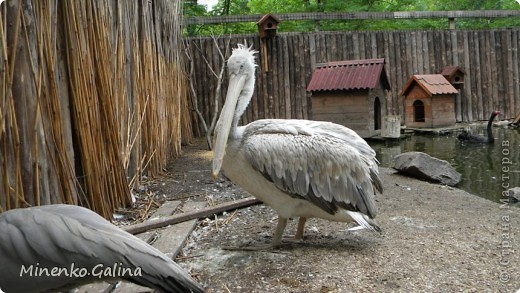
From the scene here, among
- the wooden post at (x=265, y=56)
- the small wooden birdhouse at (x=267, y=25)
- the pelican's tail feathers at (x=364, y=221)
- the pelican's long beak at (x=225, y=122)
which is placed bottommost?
the pelican's tail feathers at (x=364, y=221)

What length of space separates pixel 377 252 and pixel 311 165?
0.71 metres

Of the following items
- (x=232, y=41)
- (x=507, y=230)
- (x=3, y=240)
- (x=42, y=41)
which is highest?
(x=232, y=41)

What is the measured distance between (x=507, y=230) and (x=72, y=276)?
3121 millimetres

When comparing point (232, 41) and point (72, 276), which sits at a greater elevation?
point (232, 41)

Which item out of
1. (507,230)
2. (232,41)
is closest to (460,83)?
(232,41)

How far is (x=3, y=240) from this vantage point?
1659 millimetres

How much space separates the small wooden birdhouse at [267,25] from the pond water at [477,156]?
12.1ft

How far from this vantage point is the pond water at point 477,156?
5527 millimetres

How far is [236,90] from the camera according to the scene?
3.25 meters

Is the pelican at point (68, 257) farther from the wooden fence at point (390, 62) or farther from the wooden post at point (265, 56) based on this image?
the wooden post at point (265, 56)

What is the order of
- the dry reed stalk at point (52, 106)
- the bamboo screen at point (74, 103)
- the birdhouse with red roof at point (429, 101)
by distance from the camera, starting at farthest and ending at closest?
the birdhouse with red roof at point (429, 101) → the dry reed stalk at point (52, 106) → the bamboo screen at point (74, 103)

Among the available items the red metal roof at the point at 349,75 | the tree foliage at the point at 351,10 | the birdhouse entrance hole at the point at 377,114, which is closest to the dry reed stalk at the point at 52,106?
the red metal roof at the point at 349,75

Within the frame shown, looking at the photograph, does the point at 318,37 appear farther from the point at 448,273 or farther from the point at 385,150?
the point at 448,273

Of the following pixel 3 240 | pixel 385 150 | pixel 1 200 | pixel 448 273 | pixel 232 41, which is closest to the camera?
pixel 3 240
